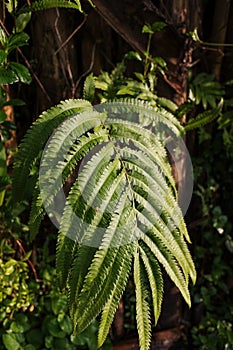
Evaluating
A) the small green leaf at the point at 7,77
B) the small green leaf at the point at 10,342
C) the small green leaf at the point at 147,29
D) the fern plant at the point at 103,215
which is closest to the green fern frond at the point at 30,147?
the fern plant at the point at 103,215

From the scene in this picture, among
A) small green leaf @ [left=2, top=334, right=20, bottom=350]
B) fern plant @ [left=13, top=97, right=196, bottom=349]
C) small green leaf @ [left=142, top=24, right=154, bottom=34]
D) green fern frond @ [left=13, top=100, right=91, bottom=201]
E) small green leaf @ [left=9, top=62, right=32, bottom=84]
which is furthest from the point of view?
small green leaf @ [left=2, top=334, right=20, bottom=350]

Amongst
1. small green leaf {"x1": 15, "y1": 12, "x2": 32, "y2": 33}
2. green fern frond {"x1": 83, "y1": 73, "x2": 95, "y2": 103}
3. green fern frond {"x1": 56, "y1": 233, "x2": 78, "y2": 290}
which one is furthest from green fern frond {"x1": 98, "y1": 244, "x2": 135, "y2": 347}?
small green leaf {"x1": 15, "y1": 12, "x2": 32, "y2": 33}

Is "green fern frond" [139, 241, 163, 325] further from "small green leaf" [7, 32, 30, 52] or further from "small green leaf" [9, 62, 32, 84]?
"small green leaf" [7, 32, 30, 52]

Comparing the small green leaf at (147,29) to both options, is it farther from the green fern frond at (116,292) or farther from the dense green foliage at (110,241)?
the green fern frond at (116,292)

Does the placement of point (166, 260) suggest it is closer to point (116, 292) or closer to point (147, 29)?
point (116, 292)

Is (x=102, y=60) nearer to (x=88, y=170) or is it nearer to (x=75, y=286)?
(x=88, y=170)

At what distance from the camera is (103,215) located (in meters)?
0.99

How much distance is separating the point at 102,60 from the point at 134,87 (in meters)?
0.31

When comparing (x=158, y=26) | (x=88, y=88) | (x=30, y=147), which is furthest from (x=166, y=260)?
(x=158, y=26)

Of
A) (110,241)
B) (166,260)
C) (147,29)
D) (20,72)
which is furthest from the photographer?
(147,29)

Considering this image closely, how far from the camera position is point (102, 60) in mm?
1803

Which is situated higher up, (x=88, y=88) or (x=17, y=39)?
(x=17, y=39)

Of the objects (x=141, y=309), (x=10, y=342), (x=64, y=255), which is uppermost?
(x=64, y=255)

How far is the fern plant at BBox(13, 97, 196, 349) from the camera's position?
0.96m
